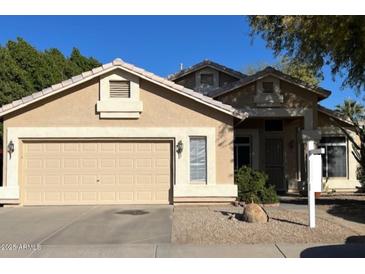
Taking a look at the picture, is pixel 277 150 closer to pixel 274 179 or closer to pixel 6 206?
pixel 274 179

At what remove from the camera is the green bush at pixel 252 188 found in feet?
53.4

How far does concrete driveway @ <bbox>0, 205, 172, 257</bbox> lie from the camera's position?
31.1 feet

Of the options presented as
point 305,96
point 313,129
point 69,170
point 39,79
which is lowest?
point 69,170

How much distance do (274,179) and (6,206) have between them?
10.8m

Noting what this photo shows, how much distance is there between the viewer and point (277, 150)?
21.5m

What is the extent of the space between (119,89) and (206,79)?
8266 mm

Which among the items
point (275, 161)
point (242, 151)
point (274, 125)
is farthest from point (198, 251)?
point (274, 125)

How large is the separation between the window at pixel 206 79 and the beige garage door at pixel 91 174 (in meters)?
8.11

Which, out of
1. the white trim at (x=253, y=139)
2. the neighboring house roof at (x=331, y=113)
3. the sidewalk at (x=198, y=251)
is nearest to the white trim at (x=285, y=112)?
the neighboring house roof at (x=331, y=113)

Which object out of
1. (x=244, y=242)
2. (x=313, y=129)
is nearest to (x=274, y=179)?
(x=313, y=129)

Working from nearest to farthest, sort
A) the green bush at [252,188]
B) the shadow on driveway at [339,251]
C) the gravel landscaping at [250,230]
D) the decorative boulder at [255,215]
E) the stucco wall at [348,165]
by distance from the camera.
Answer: the shadow on driveway at [339,251] < the gravel landscaping at [250,230] < the decorative boulder at [255,215] < the green bush at [252,188] < the stucco wall at [348,165]

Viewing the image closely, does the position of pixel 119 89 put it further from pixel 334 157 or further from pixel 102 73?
pixel 334 157

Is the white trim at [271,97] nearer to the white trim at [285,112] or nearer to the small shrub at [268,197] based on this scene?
the white trim at [285,112]

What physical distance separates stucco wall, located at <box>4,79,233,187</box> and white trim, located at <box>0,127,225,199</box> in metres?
0.14
